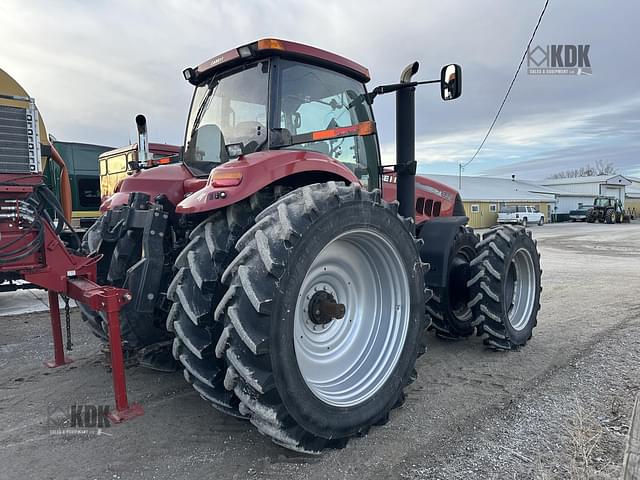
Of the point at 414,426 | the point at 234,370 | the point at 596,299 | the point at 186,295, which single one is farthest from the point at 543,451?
the point at 596,299

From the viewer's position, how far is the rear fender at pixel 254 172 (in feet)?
8.13

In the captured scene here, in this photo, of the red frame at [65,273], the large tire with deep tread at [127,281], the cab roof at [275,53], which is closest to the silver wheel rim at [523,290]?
the cab roof at [275,53]

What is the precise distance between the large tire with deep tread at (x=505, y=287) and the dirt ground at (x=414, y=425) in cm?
22

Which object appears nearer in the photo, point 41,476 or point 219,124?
point 41,476

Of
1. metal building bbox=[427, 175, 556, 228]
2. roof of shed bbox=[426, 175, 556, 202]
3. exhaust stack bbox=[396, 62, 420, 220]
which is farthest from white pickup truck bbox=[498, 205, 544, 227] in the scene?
exhaust stack bbox=[396, 62, 420, 220]

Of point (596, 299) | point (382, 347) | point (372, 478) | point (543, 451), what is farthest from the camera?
point (596, 299)

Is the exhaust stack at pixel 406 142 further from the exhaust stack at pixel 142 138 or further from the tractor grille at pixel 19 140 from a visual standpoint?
the tractor grille at pixel 19 140

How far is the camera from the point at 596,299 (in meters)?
7.00

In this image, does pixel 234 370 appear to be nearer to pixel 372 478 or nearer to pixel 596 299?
pixel 372 478

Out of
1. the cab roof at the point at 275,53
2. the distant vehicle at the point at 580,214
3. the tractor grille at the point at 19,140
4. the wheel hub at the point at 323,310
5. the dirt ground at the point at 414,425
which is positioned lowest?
the dirt ground at the point at 414,425

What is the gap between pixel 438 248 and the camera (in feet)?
14.1

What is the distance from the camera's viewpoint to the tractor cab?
3.12 meters

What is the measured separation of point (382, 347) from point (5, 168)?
2639 millimetres

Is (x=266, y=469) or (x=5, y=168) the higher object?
(x=5, y=168)
